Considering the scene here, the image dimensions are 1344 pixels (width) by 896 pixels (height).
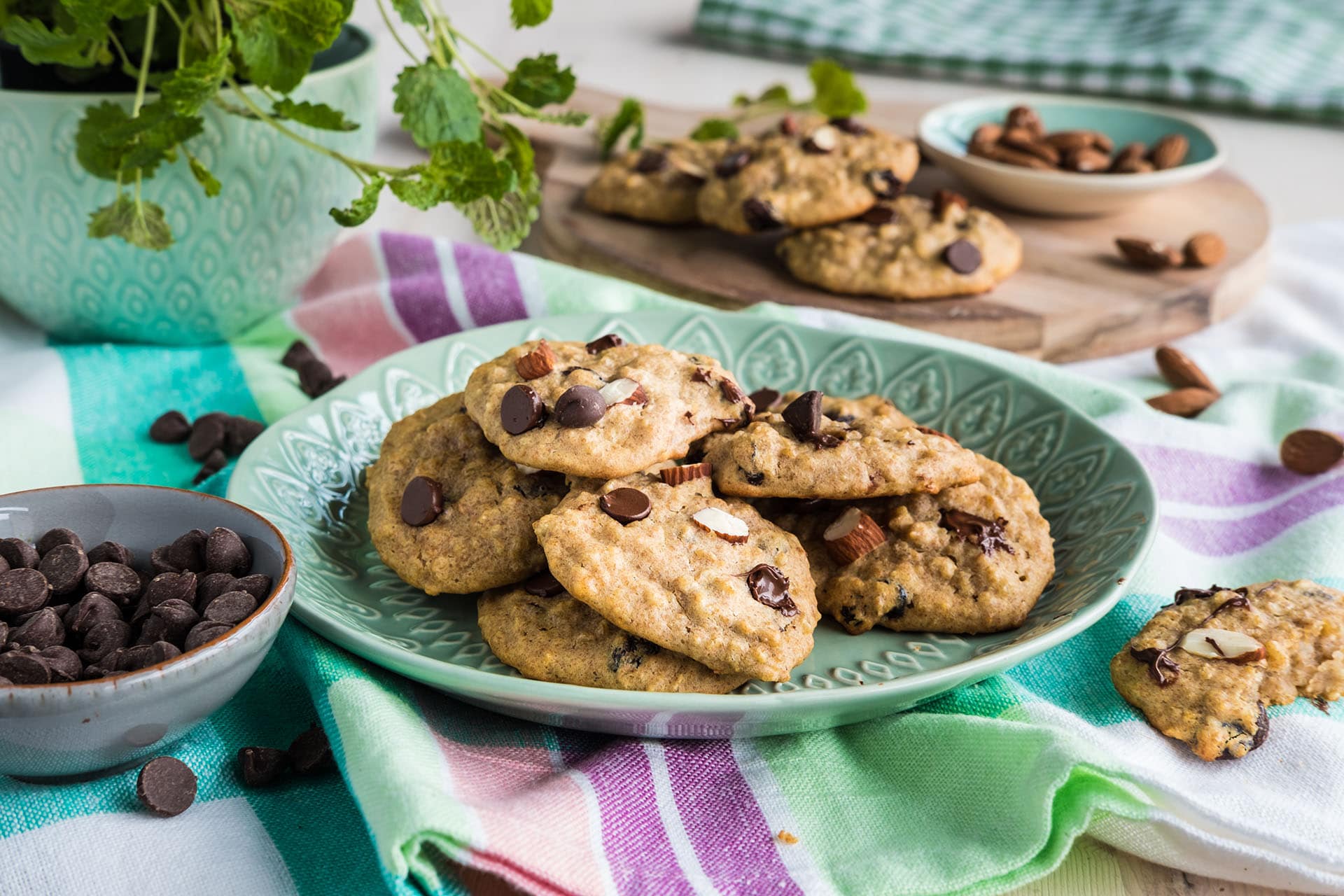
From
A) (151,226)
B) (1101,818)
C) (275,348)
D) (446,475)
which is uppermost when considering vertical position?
(151,226)

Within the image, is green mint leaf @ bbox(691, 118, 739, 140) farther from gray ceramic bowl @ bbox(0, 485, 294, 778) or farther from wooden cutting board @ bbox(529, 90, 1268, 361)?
gray ceramic bowl @ bbox(0, 485, 294, 778)

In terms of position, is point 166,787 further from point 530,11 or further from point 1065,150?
point 1065,150

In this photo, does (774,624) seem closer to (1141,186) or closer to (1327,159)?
(1141,186)

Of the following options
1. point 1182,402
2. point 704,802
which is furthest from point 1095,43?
point 704,802

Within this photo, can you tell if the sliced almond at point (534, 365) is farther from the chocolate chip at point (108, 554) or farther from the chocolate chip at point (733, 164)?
the chocolate chip at point (733, 164)

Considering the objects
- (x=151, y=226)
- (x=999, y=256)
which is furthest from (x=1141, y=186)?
(x=151, y=226)

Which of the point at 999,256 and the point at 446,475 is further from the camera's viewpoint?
the point at 999,256
